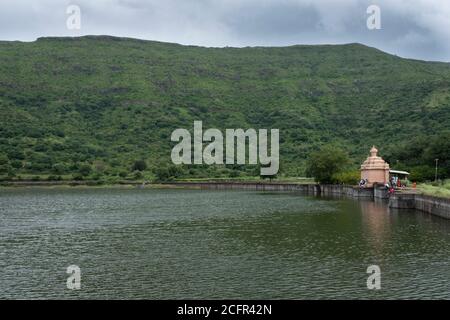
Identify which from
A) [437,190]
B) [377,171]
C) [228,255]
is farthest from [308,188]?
[228,255]

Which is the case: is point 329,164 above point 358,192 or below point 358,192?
above

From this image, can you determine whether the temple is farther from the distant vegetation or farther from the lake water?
the lake water

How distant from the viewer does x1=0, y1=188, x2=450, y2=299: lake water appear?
27797mm

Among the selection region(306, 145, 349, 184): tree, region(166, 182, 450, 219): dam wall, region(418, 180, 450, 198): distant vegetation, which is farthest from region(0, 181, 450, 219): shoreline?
region(306, 145, 349, 184): tree

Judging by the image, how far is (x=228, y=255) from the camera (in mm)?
36875

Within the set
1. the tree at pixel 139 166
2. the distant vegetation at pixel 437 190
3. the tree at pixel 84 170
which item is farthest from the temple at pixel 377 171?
the tree at pixel 84 170

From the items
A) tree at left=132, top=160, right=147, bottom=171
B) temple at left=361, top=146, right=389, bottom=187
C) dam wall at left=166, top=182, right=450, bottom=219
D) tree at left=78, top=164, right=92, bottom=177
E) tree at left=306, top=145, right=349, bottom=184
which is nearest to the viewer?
dam wall at left=166, top=182, right=450, bottom=219

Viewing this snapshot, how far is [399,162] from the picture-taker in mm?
118500

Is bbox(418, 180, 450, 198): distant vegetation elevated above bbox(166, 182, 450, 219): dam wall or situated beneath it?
elevated above

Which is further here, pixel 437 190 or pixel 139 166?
pixel 139 166

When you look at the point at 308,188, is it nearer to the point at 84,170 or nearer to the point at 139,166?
the point at 139,166

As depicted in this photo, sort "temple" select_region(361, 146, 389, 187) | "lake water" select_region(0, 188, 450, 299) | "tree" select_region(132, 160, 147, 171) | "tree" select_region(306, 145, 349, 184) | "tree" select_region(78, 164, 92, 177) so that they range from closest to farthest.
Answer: "lake water" select_region(0, 188, 450, 299) → "temple" select_region(361, 146, 389, 187) → "tree" select_region(306, 145, 349, 184) → "tree" select_region(78, 164, 92, 177) → "tree" select_region(132, 160, 147, 171)

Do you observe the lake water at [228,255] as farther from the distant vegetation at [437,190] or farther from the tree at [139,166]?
the tree at [139,166]

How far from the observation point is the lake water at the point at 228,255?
27.8m
